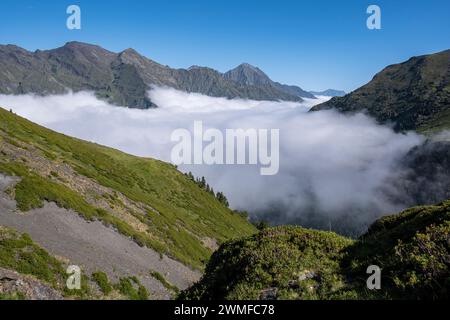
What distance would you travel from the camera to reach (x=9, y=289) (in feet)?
87.8

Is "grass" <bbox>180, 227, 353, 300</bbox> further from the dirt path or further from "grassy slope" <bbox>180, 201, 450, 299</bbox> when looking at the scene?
the dirt path

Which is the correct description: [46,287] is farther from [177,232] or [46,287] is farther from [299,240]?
[177,232]

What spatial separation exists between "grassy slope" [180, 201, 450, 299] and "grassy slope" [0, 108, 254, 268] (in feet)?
122

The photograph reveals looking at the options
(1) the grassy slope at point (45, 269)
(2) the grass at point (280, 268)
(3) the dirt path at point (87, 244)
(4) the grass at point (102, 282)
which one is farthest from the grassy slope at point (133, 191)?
(2) the grass at point (280, 268)

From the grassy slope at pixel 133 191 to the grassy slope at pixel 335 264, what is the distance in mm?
37040

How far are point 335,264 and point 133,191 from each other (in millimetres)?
90756

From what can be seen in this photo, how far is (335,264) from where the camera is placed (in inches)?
709

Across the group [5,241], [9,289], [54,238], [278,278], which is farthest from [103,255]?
[278,278]

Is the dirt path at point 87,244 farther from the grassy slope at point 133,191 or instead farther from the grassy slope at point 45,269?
the grassy slope at point 45,269

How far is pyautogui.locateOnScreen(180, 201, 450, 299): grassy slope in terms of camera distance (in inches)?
557

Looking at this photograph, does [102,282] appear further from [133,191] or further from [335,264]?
[133,191]
